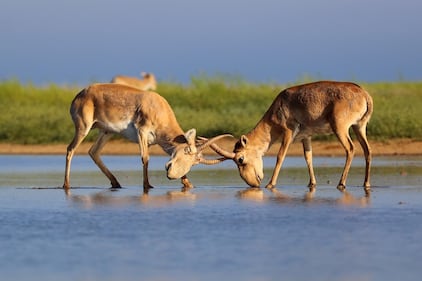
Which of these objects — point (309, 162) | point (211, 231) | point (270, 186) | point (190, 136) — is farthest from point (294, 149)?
point (211, 231)

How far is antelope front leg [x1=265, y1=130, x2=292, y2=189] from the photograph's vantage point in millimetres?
16734

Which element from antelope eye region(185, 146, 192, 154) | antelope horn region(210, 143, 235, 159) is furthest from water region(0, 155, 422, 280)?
antelope eye region(185, 146, 192, 154)

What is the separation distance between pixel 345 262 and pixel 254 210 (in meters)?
4.02

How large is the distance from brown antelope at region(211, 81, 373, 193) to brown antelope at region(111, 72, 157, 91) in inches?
400

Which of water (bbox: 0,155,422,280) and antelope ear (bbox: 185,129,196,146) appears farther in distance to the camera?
antelope ear (bbox: 185,129,196,146)

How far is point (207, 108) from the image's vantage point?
30.3 meters

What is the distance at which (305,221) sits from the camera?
1233cm

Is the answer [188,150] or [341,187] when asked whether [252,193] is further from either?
[341,187]

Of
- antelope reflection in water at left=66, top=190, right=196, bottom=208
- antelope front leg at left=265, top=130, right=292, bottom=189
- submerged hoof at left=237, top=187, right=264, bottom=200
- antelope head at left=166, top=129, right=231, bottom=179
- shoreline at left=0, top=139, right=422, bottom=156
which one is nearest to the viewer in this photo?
antelope reflection in water at left=66, top=190, right=196, bottom=208

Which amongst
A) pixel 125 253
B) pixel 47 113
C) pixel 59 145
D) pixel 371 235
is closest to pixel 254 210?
pixel 371 235

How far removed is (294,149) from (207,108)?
5793 millimetres

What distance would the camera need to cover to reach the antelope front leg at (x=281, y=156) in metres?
16.7

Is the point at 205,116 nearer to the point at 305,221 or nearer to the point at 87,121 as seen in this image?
the point at 87,121

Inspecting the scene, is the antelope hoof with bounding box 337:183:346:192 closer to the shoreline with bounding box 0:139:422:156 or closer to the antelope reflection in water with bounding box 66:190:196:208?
the antelope reflection in water with bounding box 66:190:196:208
